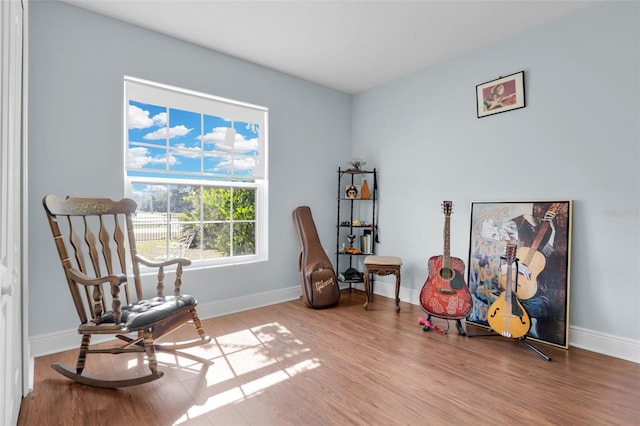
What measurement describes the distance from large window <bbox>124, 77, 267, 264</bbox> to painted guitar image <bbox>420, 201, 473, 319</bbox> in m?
1.83

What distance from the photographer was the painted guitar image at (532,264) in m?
2.72

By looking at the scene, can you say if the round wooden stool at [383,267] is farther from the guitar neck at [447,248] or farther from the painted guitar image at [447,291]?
→ the guitar neck at [447,248]

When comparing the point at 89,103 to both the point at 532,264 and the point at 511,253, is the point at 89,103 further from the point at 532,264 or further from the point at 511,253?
the point at 532,264

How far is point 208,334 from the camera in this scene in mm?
2848

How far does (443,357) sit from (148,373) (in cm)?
206

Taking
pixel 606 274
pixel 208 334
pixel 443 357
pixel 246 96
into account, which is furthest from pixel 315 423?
pixel 246 96

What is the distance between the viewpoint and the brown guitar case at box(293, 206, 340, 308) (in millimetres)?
3590

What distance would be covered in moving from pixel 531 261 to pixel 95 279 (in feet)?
10.4

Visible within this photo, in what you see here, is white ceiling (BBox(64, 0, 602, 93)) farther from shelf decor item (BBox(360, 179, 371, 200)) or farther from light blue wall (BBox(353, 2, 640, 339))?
shelf decor item (BBox(360, 179, 371, 200))

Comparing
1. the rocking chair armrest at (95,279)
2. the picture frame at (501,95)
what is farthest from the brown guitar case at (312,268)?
the picture frame at (501,95)

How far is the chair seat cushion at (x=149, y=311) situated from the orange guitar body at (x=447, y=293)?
6.53ft

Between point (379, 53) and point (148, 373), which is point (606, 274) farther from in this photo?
point (148, 373)

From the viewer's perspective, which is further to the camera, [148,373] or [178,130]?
[178,130]

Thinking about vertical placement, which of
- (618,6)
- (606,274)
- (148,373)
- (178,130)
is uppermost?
(618,6)
